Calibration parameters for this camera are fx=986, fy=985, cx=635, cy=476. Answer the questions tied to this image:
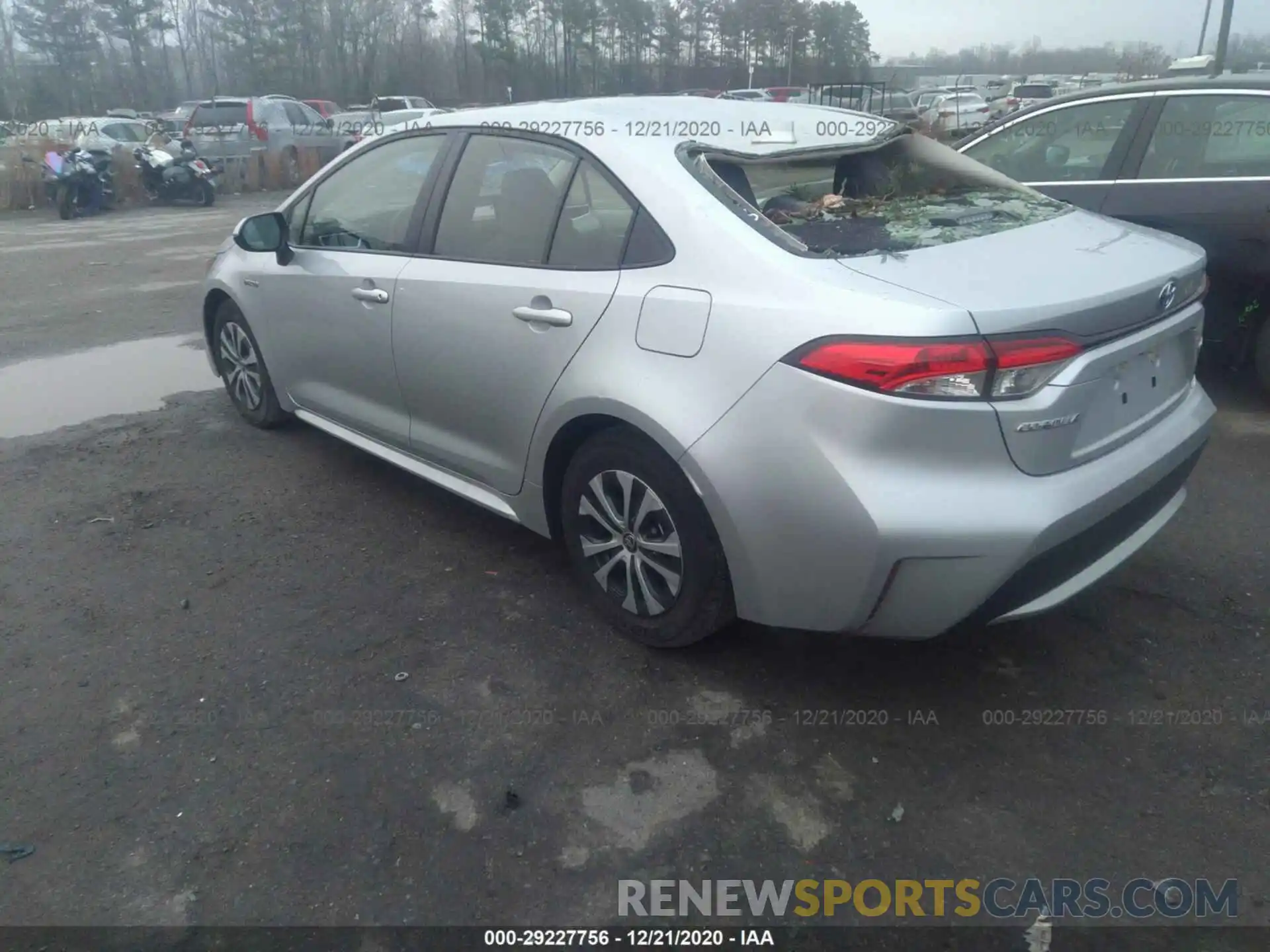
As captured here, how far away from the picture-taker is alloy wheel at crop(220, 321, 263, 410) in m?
5.03

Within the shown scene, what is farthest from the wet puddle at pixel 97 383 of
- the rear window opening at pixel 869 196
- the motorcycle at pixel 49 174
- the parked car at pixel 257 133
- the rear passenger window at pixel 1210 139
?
the parked car at pixel 257 133

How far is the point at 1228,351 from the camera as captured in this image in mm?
5520

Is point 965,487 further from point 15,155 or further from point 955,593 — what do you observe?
point 15,155

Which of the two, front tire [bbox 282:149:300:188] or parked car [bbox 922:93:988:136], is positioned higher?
parked car [bbox 922:93:988:136]

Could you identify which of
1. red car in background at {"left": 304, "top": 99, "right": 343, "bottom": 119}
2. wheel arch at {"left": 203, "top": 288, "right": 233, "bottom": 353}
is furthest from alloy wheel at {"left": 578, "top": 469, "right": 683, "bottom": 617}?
red car in background at {"left": 304, "top": 99, "right": 343, "bottom": 119}

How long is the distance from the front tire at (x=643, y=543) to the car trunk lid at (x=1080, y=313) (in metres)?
0.81

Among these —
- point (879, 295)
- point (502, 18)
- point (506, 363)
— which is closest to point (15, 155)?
point (506, 363)

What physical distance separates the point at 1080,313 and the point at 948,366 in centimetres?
43

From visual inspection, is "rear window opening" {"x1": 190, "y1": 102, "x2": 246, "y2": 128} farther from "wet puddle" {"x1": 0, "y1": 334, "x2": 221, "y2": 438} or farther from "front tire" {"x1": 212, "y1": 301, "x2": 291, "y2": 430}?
"front tire" {"x1": 212, "y1": 301, "x2": 291, "y2": 430}

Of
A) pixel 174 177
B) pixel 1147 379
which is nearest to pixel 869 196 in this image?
pixel 1147 379

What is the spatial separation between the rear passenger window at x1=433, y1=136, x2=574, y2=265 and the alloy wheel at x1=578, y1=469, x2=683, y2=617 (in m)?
0.83

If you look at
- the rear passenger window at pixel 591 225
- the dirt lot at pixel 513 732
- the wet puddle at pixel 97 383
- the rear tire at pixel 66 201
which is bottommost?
the dirt lot at pixel 513 732

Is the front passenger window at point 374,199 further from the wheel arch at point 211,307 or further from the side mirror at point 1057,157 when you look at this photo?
the side mirror at point 1057,157

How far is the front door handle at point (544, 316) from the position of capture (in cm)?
308
